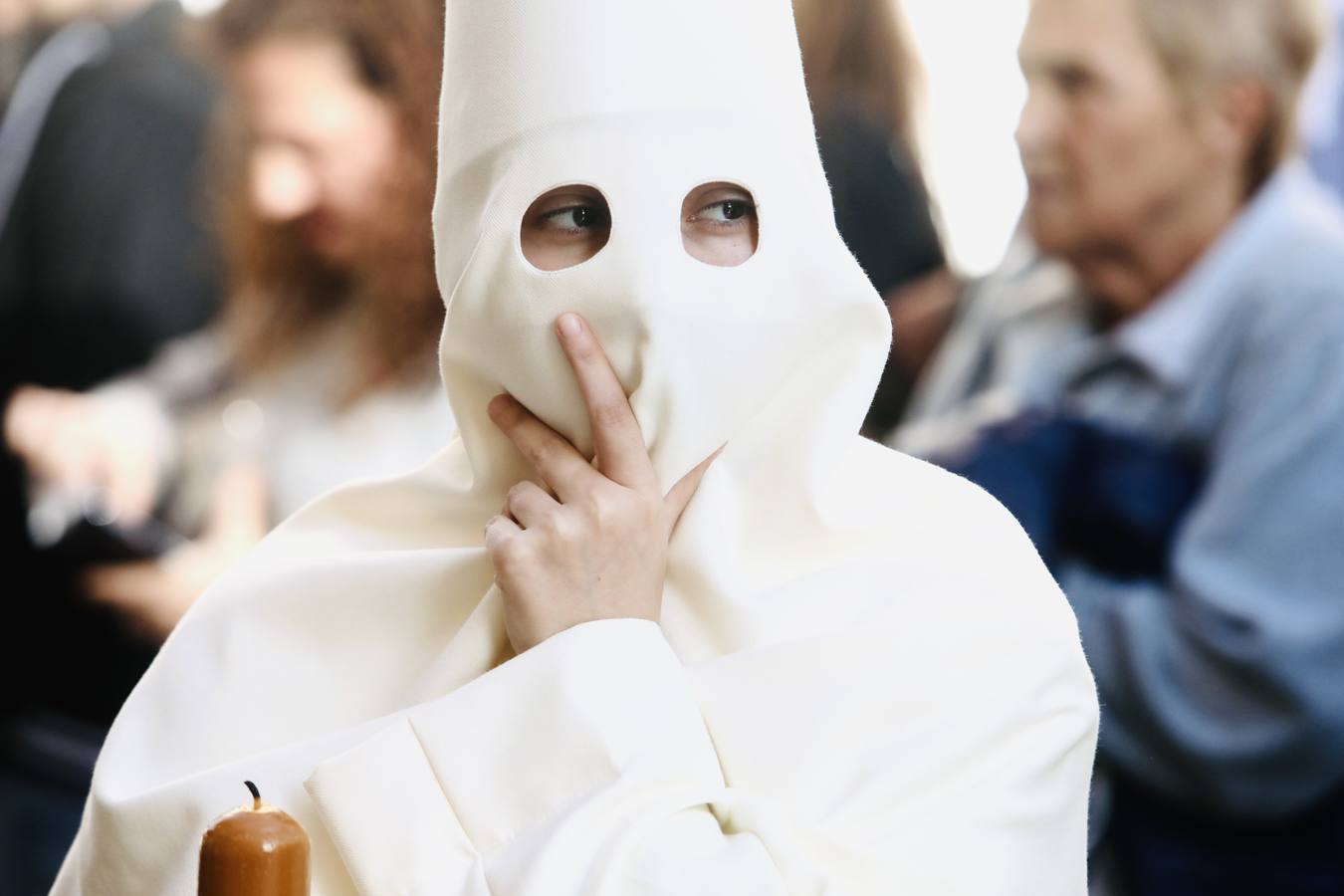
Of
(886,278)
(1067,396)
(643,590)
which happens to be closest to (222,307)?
(886,278)

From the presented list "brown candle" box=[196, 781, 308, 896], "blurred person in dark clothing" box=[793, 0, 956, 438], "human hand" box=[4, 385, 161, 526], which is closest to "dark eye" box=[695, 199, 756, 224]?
"brown candle" box=[196, 781, 308, 896]

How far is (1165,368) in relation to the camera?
11.5 ft

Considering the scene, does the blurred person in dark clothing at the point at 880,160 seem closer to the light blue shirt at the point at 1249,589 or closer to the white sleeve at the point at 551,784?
the light blue shirt at the point at 1249,589

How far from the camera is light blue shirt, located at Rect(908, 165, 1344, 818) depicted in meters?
3.12

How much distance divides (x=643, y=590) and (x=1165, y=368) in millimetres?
1863

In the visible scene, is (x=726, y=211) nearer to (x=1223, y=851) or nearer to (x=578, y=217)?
(x=578, y=217)

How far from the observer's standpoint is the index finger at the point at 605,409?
1.91m

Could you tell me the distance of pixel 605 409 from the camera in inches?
75.4

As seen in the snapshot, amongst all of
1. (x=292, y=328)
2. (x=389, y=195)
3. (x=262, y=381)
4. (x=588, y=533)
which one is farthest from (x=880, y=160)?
(x=588, y=533)

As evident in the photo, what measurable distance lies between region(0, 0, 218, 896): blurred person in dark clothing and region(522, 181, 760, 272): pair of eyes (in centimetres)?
300

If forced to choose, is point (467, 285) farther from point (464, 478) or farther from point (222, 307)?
point (222, 307)

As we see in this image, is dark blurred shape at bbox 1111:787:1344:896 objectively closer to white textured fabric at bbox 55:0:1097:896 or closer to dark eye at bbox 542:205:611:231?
white textured fabric at bbox 55:0:1097:896

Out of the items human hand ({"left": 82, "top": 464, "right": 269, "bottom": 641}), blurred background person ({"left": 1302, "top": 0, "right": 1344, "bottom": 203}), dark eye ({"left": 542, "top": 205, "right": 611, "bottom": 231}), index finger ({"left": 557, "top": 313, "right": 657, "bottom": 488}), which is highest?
dark eye ({"left": 542, "top": 205, "right": 611, "bottom": 231})

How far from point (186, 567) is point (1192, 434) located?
229 centimetres
